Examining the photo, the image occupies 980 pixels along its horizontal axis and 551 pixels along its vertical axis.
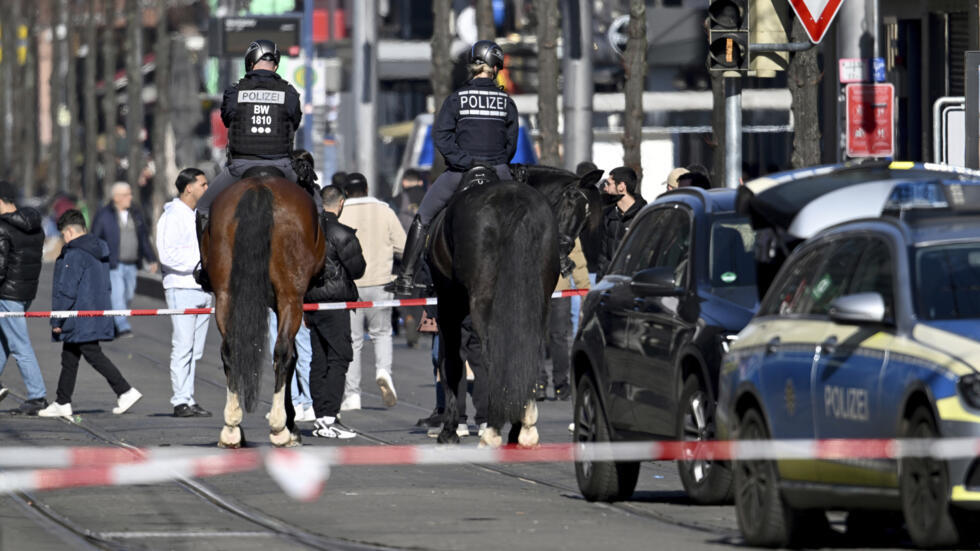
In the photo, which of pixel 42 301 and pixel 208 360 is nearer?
pixel 208 360

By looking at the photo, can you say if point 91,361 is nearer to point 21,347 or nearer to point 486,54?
point 21,347

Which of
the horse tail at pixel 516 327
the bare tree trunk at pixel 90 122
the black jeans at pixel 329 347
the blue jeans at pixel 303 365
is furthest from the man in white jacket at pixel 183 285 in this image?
the bare tree trunk at pixel 90 122

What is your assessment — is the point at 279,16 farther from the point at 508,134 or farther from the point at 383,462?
the point at 383,462

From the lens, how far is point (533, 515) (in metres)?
11.9

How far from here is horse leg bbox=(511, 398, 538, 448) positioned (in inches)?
570

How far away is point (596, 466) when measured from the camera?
12578 mm

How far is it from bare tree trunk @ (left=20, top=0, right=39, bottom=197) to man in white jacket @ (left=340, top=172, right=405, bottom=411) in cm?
6913

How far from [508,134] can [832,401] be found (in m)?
6.84

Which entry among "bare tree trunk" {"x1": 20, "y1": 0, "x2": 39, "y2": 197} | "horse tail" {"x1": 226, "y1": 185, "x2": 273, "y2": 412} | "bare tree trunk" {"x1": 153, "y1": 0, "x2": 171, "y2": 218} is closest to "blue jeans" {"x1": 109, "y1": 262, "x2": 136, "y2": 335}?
"horse tail" {"x1": 226, "y1": 185, "x2": 273, "y2": 412}

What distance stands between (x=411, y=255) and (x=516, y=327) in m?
2.33

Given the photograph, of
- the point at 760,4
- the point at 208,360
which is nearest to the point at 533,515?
the point at 760,4

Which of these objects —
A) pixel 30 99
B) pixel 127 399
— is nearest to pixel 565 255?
pixel 127 399

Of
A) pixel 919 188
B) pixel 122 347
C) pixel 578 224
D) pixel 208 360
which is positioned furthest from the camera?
pixel 122 347

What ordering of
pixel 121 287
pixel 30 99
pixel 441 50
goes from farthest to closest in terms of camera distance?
pixel 30 99 < pixel 441 50 < pixel 121 287
